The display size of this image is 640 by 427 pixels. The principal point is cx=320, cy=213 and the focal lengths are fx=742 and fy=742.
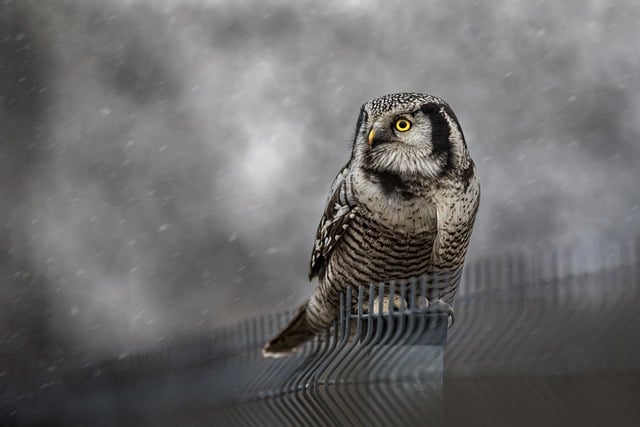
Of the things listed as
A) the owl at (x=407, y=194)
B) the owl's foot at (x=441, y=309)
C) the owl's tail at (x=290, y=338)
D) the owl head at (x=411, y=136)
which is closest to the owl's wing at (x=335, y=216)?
the owl at (x=407, y=194)

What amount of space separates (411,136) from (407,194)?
19 centimetres

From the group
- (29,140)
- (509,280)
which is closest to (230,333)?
(509,280)

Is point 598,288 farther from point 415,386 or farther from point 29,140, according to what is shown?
point 29,140

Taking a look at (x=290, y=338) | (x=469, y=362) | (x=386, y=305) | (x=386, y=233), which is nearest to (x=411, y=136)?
(x=386, y=233)

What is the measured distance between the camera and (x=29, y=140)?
26.2 ft

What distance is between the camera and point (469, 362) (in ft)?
5.88

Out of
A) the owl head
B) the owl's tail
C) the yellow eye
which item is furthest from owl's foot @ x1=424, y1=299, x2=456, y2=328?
the owl's tail

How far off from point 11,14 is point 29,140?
144 cm

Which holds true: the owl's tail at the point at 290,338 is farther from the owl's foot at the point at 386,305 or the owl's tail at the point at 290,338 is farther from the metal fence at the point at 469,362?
the owl's foot at the point at 386,305

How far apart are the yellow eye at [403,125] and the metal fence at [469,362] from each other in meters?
0.52

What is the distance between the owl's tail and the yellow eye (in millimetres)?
1021

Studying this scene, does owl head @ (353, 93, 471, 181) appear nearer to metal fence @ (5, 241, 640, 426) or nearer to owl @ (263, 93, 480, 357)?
owl @ (263, 93, 480, 357)

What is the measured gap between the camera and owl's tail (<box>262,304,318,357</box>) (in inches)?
124

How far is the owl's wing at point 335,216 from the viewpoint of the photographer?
8.73ft
